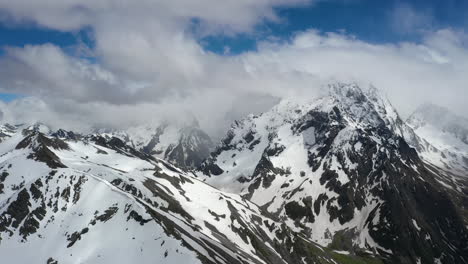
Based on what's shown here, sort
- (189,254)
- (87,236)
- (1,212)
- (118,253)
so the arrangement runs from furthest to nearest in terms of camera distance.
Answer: (1,212) < (87,236) < (118,253) < (189,254)

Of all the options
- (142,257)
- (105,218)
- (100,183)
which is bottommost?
(142,257)

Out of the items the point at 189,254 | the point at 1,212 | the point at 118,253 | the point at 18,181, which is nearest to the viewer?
the point at 189,254

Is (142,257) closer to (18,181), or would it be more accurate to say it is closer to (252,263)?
(252,263)

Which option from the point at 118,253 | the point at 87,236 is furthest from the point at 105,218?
the point at 118,253

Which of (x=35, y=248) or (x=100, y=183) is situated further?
(x=100, y=183)

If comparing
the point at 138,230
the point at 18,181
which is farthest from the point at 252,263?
the point at 18,181

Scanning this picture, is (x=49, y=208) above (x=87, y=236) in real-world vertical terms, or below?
above

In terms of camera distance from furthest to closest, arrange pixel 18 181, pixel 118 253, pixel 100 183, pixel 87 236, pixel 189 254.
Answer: pixel 18 181 → pixel 100 183 → pixel 87 236 → pixel 118 253 → pixel 189 254

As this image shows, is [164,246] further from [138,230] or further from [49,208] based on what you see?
[49,208]

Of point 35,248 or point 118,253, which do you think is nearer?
point 118,253
